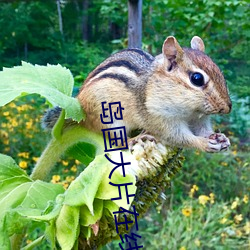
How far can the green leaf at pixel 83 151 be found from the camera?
0.57 metres

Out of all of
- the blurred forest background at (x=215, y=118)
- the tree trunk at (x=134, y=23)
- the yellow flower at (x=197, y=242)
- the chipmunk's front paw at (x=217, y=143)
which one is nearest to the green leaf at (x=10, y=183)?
the chipmunk's front paw at (x=217, y=143)

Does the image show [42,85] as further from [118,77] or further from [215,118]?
[215,118]

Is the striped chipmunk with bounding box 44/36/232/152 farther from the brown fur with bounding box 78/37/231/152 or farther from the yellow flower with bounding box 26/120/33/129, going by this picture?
the yellow flower with bounding box 26/120/33/129

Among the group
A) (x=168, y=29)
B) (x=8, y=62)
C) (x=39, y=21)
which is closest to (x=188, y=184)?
(x=168, y=29)

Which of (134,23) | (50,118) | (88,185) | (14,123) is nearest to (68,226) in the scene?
(88,185)

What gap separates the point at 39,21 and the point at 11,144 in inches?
54.3

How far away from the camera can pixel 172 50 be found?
65cm

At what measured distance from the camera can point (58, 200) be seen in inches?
17.5

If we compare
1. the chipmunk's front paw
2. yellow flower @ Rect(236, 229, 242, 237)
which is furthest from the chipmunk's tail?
yellow flower @ Rect(236, 229, 242, 237)

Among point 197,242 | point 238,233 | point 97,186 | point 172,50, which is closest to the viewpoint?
point 97,186

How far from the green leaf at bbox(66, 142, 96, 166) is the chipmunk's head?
0.51 ft

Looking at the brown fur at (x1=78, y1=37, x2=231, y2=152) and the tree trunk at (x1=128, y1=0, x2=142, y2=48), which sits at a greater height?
the tree trunk at (x1=128, y1=0, x2=142, y2=48)

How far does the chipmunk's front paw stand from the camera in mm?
534

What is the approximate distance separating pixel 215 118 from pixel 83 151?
1580mm
